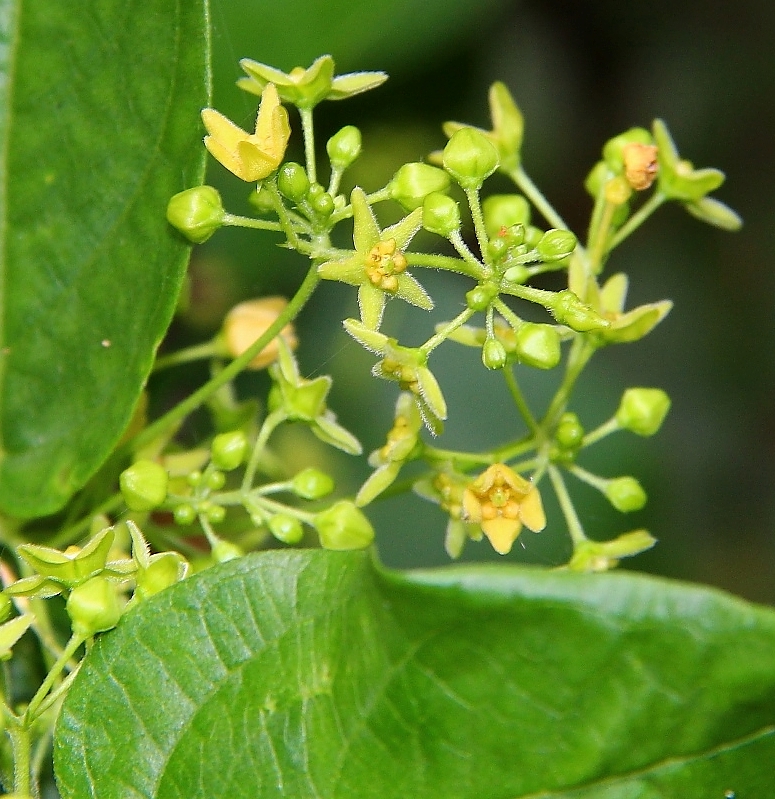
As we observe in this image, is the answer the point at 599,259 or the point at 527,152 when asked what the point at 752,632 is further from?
the point at 527,152

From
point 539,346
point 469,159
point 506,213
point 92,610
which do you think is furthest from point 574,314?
point 92,610

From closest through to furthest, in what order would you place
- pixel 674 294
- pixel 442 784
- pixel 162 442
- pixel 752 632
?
pixel 752 632 < pixel 442 784 < pixel 162 442 < pixel 674 294

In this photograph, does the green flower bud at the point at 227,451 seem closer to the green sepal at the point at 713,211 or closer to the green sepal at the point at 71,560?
the green sepal at the point at 71,560

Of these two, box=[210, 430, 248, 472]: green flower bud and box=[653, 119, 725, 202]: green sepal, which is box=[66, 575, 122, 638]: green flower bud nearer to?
box=[210, 430, 248, 472]: green flower bud

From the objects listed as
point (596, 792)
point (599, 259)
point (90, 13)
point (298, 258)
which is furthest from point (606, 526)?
point (90, 13)

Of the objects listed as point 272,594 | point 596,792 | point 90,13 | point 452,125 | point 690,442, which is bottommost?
point 690,442

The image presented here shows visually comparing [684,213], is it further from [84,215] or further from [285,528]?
[84,215]

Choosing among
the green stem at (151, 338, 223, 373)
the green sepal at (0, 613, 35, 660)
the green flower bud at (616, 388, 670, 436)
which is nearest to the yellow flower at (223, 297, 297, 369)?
the green stem at (151, 338, 223, 373)

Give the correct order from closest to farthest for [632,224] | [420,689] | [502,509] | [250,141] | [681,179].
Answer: [420,689] → [250,141] → [502,509] → [632,224] → [681,179]

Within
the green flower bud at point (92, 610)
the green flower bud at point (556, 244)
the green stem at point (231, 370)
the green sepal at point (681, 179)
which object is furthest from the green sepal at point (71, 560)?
the green sepal at point (681, 179)
